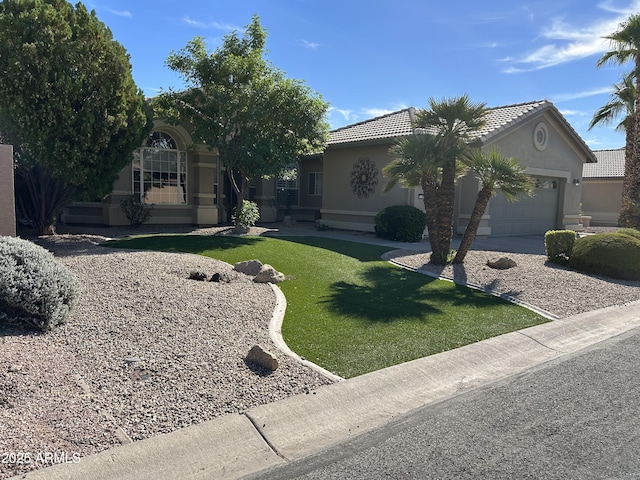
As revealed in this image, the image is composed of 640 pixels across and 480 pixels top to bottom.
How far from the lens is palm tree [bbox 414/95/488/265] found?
36.8 ft

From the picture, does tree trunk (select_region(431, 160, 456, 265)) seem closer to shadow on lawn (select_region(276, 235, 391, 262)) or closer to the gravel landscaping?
shadow on lawn (select_region(276, 235, 391, 262))

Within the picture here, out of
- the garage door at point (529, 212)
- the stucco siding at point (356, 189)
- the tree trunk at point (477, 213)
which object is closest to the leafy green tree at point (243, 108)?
the stucco siding at point (356, 189)

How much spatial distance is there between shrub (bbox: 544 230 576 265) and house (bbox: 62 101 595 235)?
16.6 ft

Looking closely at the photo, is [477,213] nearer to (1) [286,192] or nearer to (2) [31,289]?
(2) [31,289]

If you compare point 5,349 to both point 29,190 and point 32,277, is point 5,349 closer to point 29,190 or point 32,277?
point 32,277

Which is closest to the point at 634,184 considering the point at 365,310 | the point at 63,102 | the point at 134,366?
the point at 365,310

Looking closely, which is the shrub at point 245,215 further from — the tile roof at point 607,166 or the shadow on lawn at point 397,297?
the tile roof at point 607,166

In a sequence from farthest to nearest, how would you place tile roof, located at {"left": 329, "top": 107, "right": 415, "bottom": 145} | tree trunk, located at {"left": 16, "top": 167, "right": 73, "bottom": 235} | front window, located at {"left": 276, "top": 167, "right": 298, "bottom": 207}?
front window, located at {"left": 276, "top": 167, "right": 298, "bottom": 207} → tile roof, located at {"left": 329, "top": 107, "right": 415, "bottom": 145} → tree trunk, located at {"left": 16, "top": 167, "right": 73, "bottom": 235}

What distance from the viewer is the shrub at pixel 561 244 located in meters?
12.0

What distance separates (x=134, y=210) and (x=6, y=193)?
8.84 metres

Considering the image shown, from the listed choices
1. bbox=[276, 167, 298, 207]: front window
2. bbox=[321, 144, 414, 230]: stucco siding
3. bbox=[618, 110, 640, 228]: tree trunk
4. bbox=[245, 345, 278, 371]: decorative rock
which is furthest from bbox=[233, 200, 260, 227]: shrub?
bbox=[618, 110, 640, 228]: tree trunk

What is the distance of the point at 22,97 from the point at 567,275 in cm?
1290

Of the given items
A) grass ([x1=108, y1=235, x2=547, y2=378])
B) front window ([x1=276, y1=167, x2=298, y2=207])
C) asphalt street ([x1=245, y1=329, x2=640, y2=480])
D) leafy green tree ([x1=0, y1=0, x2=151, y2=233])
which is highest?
leafy green tree ([x1=0, y1=0, x2=151, y2=233])

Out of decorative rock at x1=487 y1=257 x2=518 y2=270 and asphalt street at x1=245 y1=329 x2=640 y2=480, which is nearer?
asphalt street at x1=245 y1=329 x2=640 y2=480
